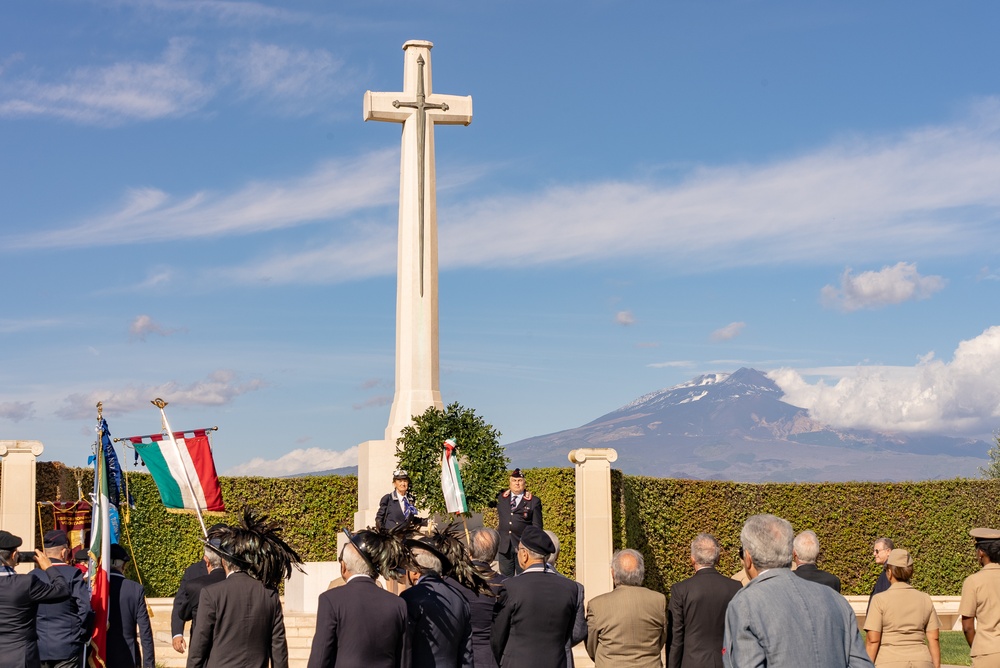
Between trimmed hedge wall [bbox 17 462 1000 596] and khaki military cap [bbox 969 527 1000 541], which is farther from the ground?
khaki military cap [bbox 969 527 1000 541]

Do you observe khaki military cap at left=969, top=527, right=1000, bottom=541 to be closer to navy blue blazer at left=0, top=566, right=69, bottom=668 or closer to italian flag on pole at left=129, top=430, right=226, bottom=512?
navy blue blazer at left=0, top=566, right=69, bottom=668

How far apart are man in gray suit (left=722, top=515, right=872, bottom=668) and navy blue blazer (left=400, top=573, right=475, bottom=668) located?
6.99 feet

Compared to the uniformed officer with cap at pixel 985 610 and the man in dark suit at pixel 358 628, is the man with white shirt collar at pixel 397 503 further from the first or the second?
the man in dark suit at pixel 358 628

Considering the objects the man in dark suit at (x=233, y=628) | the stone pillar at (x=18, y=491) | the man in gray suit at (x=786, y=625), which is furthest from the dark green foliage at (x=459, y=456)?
the man in gray suit at (x=786, y=625)

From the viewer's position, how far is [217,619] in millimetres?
7027

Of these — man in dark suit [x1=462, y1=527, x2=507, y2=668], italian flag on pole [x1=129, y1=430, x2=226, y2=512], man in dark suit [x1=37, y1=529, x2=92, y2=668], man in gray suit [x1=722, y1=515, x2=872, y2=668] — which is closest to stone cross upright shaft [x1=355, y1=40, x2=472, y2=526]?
italian flag on pole [x1=129, y1=430, x2=226, y2=512]

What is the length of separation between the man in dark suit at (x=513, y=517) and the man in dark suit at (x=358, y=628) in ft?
28.0

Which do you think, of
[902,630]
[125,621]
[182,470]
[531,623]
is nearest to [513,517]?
[182,470]

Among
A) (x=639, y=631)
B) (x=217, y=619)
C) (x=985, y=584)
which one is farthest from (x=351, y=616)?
(x=985, y=584)

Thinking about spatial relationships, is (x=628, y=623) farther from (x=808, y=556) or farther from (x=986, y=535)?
(x=986, y=535)

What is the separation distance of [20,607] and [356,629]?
3.08m

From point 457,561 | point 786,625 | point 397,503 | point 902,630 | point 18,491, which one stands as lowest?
point 902,630

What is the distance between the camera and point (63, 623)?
847 centimetres

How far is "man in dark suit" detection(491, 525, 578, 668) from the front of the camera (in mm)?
7449
